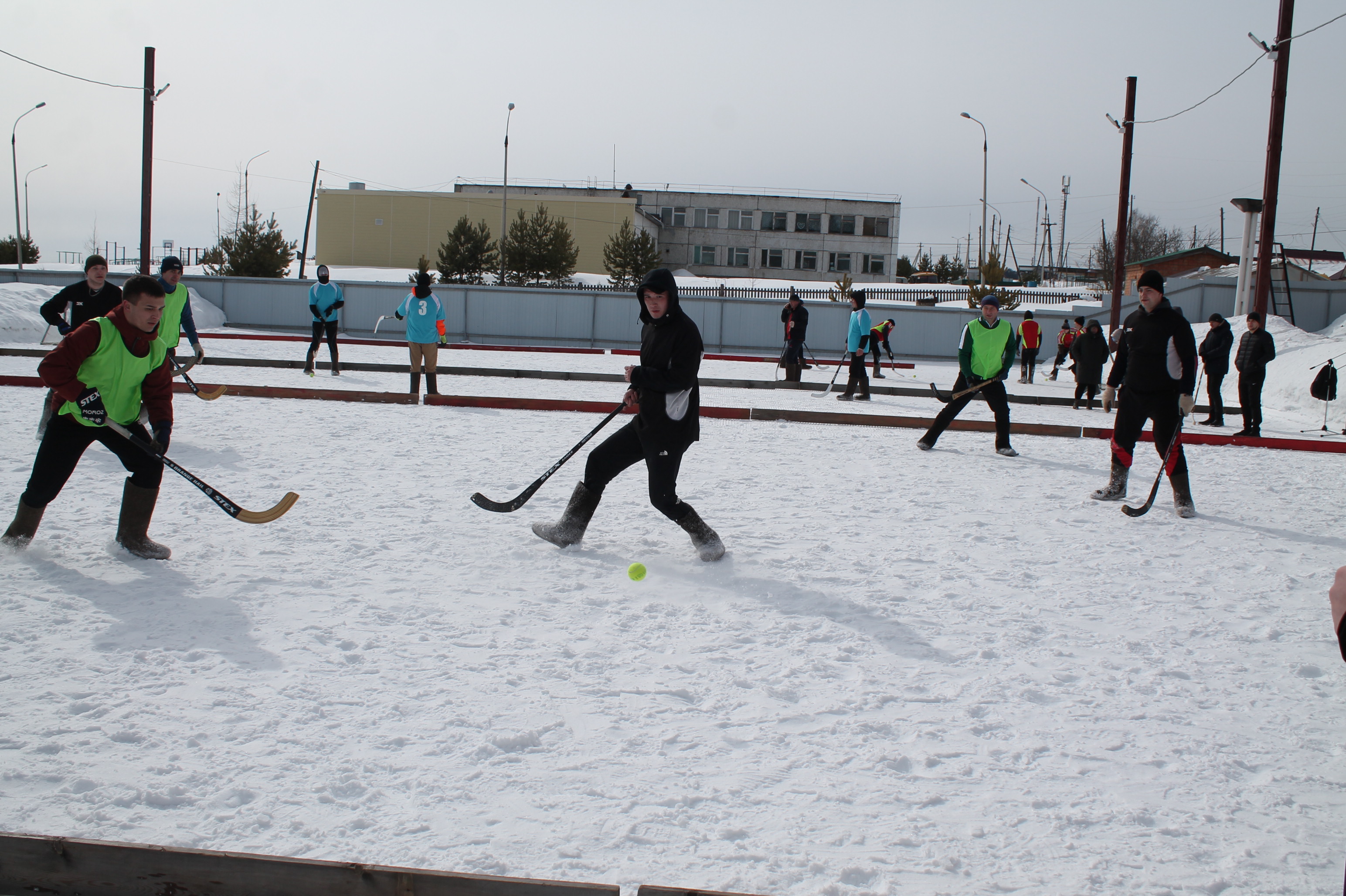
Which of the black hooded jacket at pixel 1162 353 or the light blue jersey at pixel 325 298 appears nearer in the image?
the black hooded jacket at pixel 1162 353

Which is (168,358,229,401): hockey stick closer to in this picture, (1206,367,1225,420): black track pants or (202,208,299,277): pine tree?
(1206,367,1225,420): black track pants

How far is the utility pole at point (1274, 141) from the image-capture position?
15.3 metres

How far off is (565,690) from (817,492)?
4134 mm

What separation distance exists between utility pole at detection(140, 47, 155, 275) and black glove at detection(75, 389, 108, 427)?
695 inches

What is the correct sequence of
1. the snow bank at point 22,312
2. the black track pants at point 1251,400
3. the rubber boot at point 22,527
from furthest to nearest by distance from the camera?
1. the snow bank at point 22,312
2. the black track pants at point 1251,400
3. the rubber boot at point 22,527

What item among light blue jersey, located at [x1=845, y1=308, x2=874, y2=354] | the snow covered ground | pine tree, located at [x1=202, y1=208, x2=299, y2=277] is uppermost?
pine tree, located at [x1=202, y1=208, x2=299, y2=277]

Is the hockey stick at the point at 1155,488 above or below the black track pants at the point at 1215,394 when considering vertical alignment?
below

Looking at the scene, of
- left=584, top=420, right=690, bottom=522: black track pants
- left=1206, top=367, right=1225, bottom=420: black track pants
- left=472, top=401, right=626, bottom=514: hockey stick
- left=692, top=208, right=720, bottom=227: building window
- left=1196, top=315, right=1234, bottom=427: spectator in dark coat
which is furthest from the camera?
left=692, top=208, right=720, bottom=227: building window

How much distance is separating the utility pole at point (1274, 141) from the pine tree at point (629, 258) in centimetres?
3566

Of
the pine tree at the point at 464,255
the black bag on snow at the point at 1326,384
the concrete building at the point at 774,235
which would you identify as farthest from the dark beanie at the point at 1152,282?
the concrete building at the point at 774,235

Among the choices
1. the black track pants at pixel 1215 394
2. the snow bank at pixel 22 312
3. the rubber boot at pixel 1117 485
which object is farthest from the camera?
the snow bank at pixel 22 312

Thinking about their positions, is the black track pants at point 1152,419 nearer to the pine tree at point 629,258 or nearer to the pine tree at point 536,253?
the pine tree at point 629,258

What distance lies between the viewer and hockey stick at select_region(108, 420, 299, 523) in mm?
4699

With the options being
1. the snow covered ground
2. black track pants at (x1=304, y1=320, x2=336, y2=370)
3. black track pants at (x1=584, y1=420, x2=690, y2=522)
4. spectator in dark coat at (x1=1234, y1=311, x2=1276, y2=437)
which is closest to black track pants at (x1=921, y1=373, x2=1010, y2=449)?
the snow covered ground
